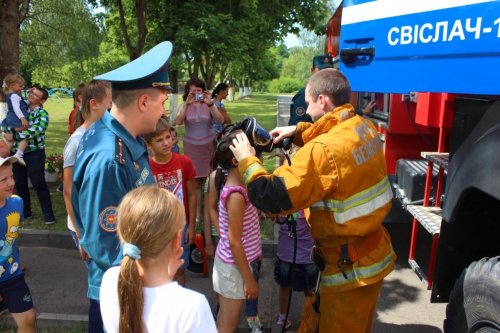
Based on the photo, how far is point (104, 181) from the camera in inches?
64.0

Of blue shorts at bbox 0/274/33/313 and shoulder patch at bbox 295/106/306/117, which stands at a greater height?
shoulder patch at bbox 295/106/306/117

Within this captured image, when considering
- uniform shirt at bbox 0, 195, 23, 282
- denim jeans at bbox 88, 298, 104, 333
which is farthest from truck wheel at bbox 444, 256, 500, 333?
uniform shirt at bbox 0, 195, 23, 282

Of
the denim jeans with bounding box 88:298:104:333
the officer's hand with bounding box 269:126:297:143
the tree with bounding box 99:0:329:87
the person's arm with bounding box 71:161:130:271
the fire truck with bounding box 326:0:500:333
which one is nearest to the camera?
the person's arm with bounding box 71:161:130:271

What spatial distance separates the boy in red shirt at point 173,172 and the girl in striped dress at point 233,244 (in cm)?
55

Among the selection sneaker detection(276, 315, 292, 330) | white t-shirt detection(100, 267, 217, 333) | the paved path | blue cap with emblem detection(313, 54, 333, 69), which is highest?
blue cap with emblem detection(313, 54, 333, 69)

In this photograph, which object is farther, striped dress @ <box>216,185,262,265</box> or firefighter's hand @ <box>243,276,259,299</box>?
striped dress @ <box>216,185,262,265</box>

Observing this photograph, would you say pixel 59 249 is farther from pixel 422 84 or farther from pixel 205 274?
pixel 422 84

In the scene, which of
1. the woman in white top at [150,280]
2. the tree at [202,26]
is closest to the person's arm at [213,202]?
the woman in white top at [150,280]

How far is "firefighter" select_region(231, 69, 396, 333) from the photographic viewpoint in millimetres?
1950

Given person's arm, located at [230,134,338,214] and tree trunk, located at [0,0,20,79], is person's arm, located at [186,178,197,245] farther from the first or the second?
tree trunk, located at [0,0,20,79]

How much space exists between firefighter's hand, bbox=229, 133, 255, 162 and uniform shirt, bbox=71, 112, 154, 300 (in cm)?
53

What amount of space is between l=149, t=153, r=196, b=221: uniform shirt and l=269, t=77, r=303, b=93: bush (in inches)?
3422

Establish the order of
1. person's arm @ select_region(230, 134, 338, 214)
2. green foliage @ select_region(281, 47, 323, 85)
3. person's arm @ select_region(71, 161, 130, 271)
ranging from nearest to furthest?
person's arm @ select_region(71, 161, 130, 271) → person's arm @ select_region(230, 134, 338, 214) → green foliage @ select_region(281, 47, 323, 85)

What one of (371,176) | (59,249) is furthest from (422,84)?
(59,249)
